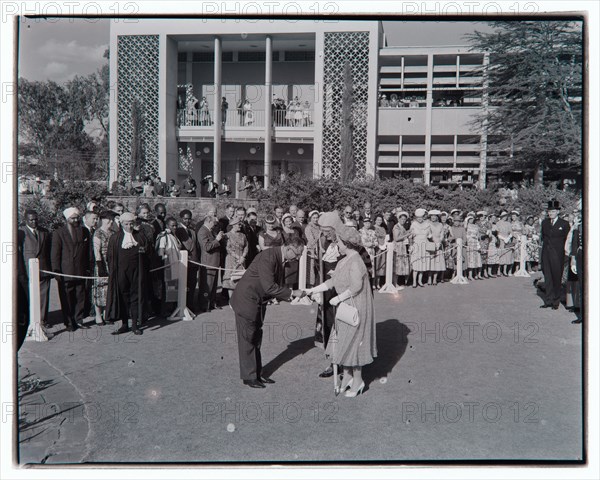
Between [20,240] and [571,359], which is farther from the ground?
[20,240]

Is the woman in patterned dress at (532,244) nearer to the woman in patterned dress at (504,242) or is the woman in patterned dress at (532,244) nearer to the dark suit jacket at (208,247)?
the woman in patterned dress at (504,242)

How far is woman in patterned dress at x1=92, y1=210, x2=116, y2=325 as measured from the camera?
874 centimetres

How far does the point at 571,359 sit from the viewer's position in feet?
24.1

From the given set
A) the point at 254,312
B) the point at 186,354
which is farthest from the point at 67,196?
the point at 254,312

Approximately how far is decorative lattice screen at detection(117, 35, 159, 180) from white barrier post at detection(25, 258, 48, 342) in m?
14.5

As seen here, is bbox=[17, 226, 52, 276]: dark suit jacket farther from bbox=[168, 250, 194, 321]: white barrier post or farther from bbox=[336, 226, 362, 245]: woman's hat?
bbox=[336, 226, 362, 245]: woman's hat

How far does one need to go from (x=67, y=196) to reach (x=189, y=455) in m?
12.3

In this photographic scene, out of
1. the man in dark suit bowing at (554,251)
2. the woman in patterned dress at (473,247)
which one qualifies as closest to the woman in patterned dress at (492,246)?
the woman in patterned dress at (473,247)

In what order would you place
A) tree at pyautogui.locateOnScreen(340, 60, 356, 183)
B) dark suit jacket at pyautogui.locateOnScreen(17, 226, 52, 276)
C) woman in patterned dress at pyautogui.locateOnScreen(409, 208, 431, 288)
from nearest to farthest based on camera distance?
dark suit jacket at pyautogui.locateOnScreen(17, 226, 52, 276), woman in patterned dress at pyautogui.locateOnScreen(409, 208, 431, 288), tree at pyautogui.locateOnScreen(340, 60, 356, 183)

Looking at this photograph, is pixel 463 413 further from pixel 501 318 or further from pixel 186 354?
pixel 501 318

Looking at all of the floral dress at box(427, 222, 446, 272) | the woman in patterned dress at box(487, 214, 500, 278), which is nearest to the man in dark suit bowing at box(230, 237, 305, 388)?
the floral dress at box(427, 222, 446, 272)

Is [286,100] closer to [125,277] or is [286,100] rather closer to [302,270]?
[302,270]

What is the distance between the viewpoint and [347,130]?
841 inches

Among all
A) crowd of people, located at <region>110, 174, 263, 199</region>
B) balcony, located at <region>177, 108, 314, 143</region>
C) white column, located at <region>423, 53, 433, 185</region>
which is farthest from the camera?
balcony, located at <region>177, 108, 314, 143</region>
